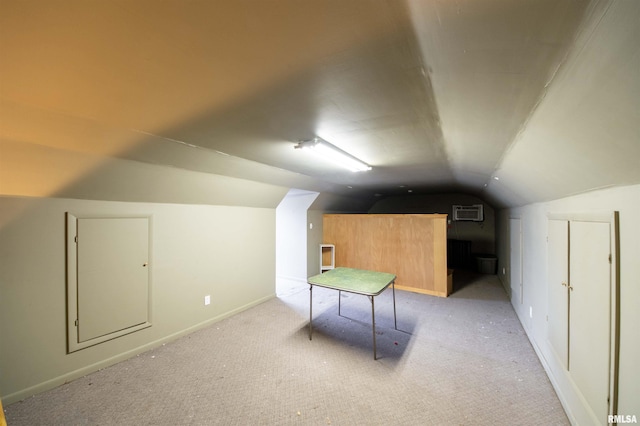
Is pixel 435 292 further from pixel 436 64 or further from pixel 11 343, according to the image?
pixel 11 343

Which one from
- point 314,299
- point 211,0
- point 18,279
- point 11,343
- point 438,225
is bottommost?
point 314,299

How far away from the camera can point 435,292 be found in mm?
4738

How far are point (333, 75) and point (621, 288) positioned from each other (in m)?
1.88

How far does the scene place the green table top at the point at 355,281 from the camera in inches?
112

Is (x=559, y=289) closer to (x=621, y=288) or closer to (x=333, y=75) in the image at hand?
(x=621, y=288)

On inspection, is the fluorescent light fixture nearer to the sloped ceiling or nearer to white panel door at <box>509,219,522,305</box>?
the sloped ceiling

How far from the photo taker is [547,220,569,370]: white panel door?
6.57ft

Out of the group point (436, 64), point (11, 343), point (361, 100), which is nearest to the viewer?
point (436, 64)

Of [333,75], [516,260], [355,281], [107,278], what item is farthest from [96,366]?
[516,260]

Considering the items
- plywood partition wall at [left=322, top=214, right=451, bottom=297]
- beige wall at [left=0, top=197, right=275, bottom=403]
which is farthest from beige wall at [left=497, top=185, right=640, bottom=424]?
beige wall at [left=0, top=197, right=275, bottom=403]

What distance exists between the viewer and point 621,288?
133 centimetres

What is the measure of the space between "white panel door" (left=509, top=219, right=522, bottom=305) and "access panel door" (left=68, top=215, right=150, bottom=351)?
5022 millimetres

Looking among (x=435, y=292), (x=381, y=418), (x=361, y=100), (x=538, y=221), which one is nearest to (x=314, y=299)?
(x=435, y=292)

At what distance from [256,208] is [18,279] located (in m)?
2.67
